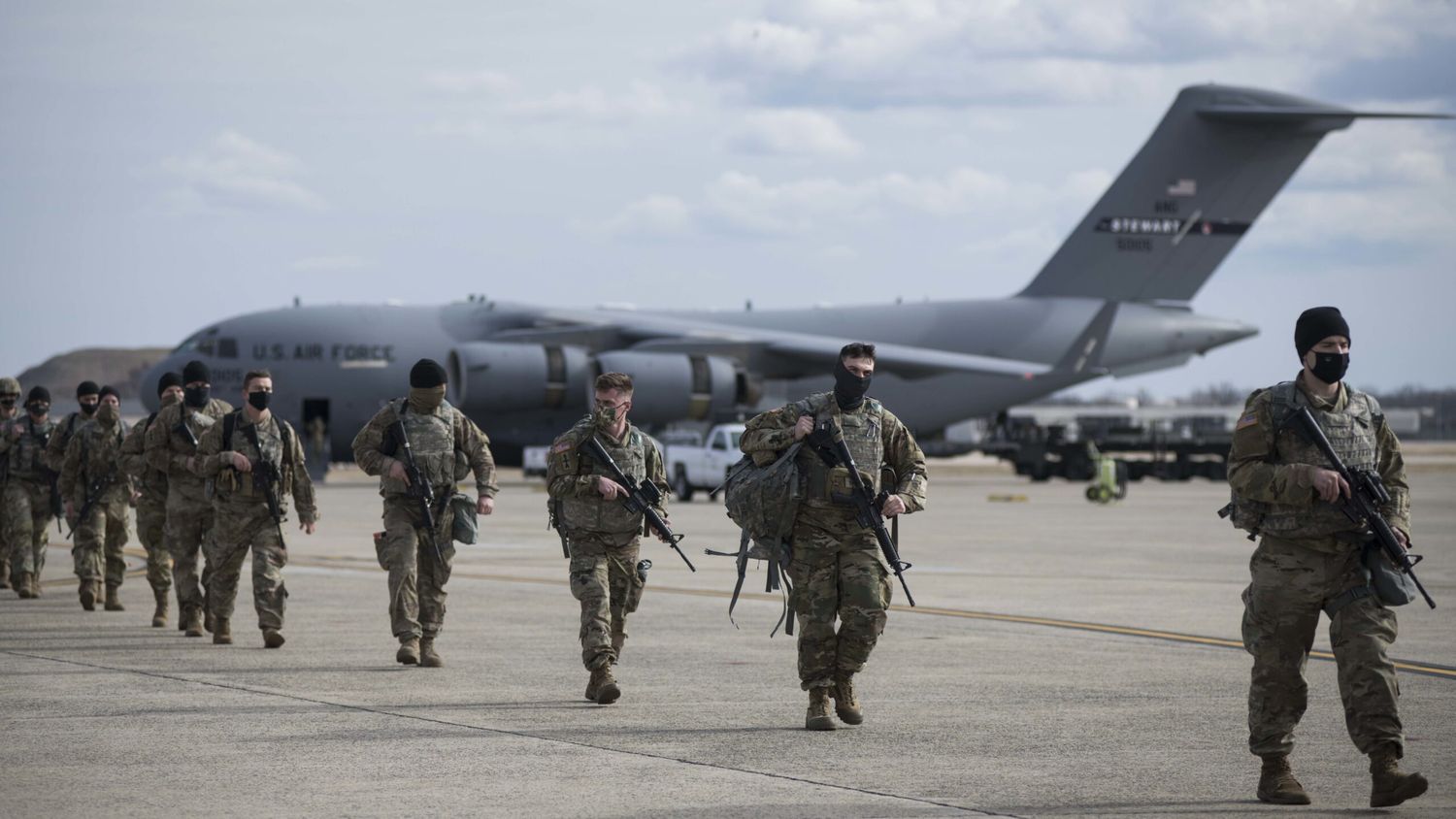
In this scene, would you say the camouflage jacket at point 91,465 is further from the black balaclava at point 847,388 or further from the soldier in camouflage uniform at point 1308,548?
the soldier in camouflage uniform at point 1308,548

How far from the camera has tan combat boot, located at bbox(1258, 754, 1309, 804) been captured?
22.1 ft

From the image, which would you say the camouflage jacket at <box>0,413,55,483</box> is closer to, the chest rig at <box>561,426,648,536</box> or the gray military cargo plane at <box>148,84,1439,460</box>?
the chest rig at <box>561,426,648,536</box>

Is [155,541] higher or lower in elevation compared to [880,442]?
lower

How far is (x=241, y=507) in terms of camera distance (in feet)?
39.1

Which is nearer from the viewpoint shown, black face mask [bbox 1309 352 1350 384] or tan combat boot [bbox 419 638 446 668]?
black face mask [bbox 1309 352 1350 384]

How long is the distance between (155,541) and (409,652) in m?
3.34

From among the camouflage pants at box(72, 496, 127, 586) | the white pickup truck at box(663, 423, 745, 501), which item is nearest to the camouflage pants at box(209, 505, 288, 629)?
the camouflage pants at box(72, 496, 127, 586)

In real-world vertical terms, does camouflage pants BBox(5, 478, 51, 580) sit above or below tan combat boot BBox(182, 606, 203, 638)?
above

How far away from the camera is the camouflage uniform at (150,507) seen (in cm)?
1310

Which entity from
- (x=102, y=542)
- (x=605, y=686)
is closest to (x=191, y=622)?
(x=102, y=542)

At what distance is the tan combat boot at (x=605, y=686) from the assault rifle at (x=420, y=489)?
209cm

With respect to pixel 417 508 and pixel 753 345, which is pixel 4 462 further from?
pixel 753 345

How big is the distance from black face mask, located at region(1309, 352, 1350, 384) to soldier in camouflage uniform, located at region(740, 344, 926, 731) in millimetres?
2201

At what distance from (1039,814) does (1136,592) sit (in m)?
9.55
